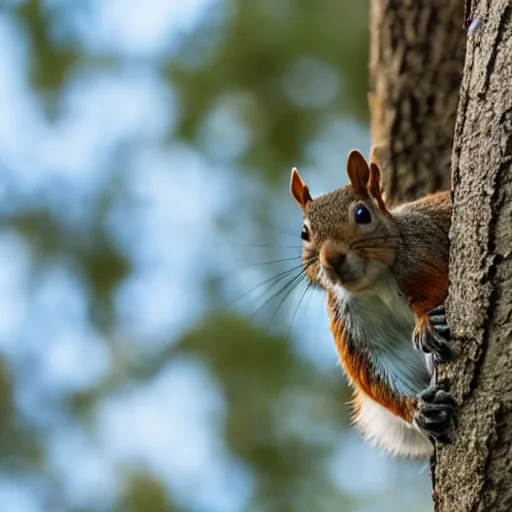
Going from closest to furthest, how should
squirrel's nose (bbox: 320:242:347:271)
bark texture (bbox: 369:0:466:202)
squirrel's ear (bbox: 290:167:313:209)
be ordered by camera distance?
1. squirrel's nose (bbox: 320:242:347:271)
2. squirrel's ear (bbox: 290:167:313:209)
3. bark texture (bbox: 369:0:466:202)

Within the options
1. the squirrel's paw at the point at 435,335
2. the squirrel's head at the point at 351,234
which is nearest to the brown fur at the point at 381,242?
the squirrel's head at the point at 351,234

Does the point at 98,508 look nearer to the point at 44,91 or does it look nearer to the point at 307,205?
the point at 44,91

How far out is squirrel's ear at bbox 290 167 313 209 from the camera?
2.71m

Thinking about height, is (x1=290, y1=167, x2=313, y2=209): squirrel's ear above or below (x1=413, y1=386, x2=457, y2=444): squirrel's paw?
above

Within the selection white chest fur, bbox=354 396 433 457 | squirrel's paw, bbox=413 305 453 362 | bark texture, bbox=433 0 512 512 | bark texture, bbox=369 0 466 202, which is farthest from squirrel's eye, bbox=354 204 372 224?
bark texture, bbox=369 0 466 202

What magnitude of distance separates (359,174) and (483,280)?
726mm

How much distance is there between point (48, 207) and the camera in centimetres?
588

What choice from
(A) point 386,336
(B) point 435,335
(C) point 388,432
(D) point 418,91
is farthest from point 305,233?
(D) point 418,91

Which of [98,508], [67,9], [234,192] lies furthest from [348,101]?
[98,508]

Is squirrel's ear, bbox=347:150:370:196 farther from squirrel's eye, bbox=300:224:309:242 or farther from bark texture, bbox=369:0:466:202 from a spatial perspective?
bark texture, bbox=369:0:466:202

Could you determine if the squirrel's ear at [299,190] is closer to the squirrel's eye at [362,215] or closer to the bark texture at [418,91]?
the squirrel's eye at [362,215]

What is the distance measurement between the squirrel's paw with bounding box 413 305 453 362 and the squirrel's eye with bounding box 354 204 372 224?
323mm

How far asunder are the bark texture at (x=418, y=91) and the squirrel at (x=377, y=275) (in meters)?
0.79

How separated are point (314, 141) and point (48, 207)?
5.33ft
